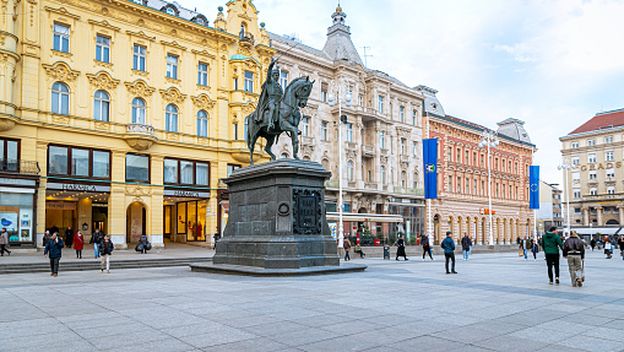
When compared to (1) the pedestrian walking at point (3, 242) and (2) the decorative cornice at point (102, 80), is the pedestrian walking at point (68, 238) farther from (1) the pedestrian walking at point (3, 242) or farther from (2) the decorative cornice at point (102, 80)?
(2) the decorative cornice at point (102, 80)

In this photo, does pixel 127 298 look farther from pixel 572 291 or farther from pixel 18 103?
pixel 18 103

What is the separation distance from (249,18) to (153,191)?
1682 centimetres

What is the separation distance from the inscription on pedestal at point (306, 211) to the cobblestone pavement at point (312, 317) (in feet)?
10.6

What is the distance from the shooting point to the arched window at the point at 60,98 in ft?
107

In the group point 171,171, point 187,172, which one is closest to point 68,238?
point 171,171

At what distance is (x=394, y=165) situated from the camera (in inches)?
2245

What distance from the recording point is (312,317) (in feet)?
27.9

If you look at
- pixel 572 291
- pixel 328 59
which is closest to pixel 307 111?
pixel 328 59

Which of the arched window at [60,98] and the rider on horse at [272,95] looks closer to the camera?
the rider on horse at [272,95]

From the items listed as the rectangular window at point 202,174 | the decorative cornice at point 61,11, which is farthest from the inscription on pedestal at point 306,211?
the decorative cornice at point 61,11

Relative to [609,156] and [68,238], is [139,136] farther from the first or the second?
[609,156]

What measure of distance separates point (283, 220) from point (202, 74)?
2694 centimetres

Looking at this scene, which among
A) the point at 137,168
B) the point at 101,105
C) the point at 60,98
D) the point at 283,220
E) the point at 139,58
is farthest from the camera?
the point at 139,58

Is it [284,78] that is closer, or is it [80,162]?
[80,162]
